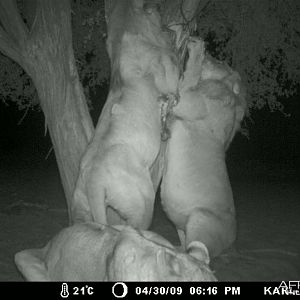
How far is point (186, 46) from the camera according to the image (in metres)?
5.40

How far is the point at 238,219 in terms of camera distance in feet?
32.7

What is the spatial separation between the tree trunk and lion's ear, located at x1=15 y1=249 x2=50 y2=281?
1.45 metres

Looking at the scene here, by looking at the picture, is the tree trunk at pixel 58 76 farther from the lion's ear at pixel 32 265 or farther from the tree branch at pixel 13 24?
the lion's ear at pixel 32 265

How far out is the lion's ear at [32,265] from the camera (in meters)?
3.89

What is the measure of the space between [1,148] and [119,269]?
71.8ft

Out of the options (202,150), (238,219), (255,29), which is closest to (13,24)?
(202,150)

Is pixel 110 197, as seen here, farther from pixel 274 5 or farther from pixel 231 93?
pixel 274 5

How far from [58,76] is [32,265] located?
2.53m

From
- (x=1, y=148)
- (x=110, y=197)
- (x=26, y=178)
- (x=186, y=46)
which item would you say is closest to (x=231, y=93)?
(x=186, y=46)

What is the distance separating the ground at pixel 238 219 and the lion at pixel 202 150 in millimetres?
1190

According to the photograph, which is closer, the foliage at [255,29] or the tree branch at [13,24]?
the tree branch at [13,24]
